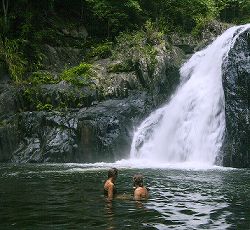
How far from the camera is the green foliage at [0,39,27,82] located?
25.4m

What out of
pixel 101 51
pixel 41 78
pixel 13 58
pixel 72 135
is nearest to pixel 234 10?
pixel 101 51

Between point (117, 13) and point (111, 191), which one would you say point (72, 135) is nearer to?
point (117, 13)

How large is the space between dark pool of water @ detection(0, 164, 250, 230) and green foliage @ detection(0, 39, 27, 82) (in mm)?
11551

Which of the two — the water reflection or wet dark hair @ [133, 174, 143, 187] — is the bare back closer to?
wet dark hair @ [133, 174, 143, 187]

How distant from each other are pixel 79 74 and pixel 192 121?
7228 mm

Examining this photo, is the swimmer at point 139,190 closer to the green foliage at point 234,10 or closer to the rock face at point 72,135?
the rock face at point 72,135

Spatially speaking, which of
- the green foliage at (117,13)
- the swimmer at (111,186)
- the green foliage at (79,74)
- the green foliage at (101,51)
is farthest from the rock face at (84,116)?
the swimmer at (111,186)

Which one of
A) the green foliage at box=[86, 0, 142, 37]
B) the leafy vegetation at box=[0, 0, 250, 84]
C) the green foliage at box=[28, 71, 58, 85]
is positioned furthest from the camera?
the green foliage at box=[86, 0, 142, 37]

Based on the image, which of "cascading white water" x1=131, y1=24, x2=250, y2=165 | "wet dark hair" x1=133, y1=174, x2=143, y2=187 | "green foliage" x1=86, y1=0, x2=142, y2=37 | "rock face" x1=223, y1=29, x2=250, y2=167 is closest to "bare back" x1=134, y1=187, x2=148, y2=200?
"wet dark hair" x1=133, y1=174, x2=143, y2=187

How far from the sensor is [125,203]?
9750 mm

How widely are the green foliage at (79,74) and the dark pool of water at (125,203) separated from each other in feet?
34.3

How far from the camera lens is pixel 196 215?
8461 millimetres

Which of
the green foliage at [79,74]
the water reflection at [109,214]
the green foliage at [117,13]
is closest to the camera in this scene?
the water reflection at [109,214]

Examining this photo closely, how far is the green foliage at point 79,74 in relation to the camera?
2469cm
